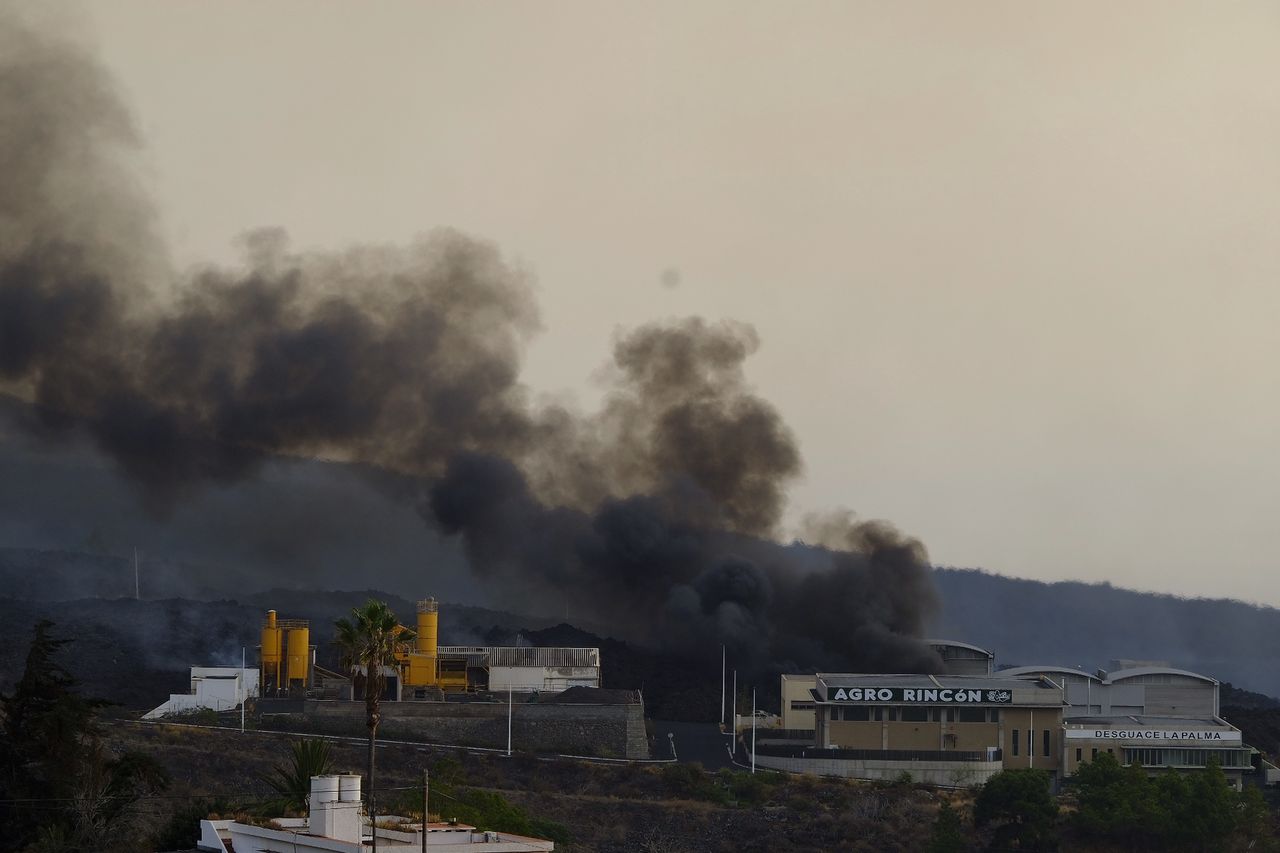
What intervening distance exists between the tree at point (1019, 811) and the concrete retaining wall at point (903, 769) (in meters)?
15.7

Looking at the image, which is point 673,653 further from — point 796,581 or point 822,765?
point 822,765

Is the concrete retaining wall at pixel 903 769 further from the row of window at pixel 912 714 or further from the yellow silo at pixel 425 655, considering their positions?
the yellow silo at pixel 425 655

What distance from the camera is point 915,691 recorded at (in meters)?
127

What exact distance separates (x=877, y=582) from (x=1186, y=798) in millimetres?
69050

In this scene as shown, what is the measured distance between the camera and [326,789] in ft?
194

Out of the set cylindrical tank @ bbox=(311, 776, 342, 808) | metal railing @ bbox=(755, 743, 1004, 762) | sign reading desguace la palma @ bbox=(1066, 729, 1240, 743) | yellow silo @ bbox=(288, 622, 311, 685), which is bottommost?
metal railing @ bbox=(755, 743, 1004, 762)

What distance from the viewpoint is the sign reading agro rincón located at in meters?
126

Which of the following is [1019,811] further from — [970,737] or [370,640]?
[370,640]

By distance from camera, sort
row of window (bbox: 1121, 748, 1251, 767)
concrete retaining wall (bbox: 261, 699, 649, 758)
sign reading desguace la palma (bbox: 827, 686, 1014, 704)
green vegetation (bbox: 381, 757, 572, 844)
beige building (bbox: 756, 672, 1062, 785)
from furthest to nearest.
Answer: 1. concrete retaining wall (bbox: 261, 699, 649, 758)
2. sign reading desguace la palma (bbox: 827, 686, 1014, 704)
3. beige building (bbox: 756, 672, 1062, 785)
4. row of window (bbox: 1121, 748, 1251, 767)
5. green vegetation (bbox: 381, 757, 572, 844)

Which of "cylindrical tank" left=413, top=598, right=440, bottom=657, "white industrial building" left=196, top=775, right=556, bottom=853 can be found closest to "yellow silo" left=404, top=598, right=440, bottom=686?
"cylindrical tank" left=413, top=598, right=440, bottom=657

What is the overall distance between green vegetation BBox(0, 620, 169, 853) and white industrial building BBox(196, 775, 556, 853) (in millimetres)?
7251

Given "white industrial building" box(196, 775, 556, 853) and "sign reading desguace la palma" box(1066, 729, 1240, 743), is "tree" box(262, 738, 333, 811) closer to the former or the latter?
"white industrial building" box(196, 775, 556, 853)

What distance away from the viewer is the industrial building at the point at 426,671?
444 feet

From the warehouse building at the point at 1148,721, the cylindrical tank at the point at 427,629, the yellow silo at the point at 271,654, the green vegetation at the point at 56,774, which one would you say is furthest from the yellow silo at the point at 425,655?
the green vegetation at the point at 56,774
